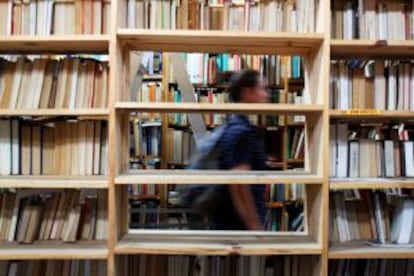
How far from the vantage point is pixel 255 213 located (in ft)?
7.05

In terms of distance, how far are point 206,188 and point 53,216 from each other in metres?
0.70

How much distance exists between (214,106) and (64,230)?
885mm

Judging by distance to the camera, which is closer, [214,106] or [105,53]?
[214,106]

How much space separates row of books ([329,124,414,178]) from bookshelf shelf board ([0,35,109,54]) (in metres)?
1.12

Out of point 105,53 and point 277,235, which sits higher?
point 105,53

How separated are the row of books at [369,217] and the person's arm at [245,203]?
354 millimetres

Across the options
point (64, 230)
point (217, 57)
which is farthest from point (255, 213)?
point (217, 57)

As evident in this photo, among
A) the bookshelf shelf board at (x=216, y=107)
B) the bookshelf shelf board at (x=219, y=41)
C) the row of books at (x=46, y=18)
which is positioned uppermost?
the row of books at (x=46, y=18)

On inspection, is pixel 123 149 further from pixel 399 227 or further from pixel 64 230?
pixel 399 227

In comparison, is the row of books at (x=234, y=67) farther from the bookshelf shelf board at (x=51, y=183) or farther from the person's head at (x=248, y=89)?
the bookshelf shelf board at (x=51, y=183)

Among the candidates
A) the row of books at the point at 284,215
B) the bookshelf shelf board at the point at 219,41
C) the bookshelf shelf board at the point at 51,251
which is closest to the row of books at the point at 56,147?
the bookshelf shelf board at the point at 51,251

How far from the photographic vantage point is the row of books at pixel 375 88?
2.07m

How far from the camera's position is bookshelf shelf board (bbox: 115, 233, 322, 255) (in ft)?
6.13

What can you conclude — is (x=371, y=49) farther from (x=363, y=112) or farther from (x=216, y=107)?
(x=216, y=107)
